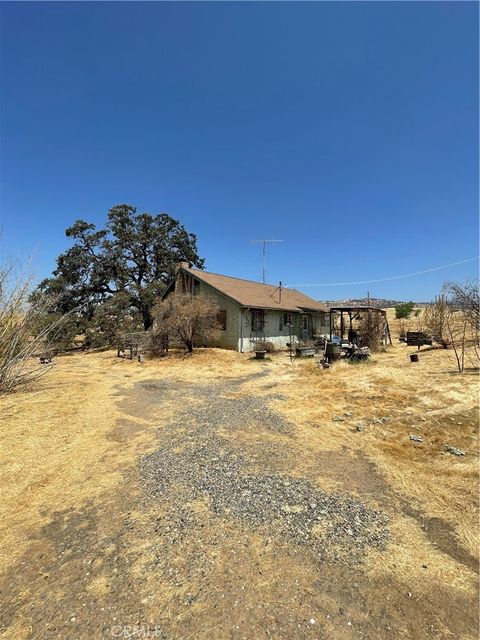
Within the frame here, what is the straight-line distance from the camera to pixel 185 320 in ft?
58.3

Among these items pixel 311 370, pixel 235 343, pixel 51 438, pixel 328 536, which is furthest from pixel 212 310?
pixel 328 536

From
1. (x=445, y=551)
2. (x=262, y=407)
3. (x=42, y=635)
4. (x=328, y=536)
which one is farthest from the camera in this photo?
(x=262, y=407)

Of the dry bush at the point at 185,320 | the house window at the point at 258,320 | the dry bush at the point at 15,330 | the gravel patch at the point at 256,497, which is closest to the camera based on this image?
the gravel patch at the point at 256,497

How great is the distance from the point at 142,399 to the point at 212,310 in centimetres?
969

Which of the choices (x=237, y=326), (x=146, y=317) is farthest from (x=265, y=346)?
(x=146, y=317)

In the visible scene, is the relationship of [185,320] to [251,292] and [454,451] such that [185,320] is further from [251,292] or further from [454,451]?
[454,451]

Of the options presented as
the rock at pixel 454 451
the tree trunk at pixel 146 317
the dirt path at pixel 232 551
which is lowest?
the dirt path at pixel 232 551

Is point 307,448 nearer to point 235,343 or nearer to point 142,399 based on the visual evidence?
point 142,399

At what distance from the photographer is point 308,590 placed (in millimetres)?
2742

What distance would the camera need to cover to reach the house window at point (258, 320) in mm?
20281

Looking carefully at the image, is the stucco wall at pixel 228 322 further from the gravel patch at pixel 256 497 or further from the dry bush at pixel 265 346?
the gravel patch at pixel 256 497

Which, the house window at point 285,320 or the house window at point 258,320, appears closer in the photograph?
the house window at point 258,320

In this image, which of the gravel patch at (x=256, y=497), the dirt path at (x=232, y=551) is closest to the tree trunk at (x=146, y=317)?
the gravel patch at (x=256, y=497)

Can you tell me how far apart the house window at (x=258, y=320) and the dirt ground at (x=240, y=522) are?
12.4 metres
